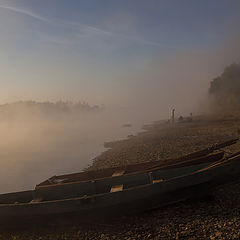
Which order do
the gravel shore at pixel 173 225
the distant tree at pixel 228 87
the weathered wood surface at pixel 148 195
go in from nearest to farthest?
the gravel shore at pixel 173 225, the weathered wood surface at pixel 148 195, the distant tree at pixel 228 87

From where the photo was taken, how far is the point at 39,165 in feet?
103

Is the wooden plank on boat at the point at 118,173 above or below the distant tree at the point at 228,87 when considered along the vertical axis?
below

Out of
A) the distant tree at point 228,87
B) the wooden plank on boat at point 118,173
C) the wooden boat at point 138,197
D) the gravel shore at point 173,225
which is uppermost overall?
the distant tree at point 228,87

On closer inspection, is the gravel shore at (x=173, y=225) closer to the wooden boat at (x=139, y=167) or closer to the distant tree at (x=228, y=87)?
the wooden boat at (x=139, y=167)

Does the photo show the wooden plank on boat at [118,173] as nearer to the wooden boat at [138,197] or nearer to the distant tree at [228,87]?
the wooden boat at [138,197]

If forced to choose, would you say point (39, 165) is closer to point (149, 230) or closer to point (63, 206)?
point (63, 206)

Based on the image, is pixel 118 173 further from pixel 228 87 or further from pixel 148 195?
pixel 228 87

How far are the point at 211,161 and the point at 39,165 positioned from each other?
86.4ft

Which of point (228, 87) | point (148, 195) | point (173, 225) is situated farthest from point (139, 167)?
point (228, 87)

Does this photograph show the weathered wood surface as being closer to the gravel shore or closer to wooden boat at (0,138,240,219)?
wooden boat at (0,138,240,219)

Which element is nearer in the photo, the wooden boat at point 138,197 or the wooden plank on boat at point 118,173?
the wooden boat at point 138,197

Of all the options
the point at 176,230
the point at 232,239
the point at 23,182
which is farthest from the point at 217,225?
the point at 23,182

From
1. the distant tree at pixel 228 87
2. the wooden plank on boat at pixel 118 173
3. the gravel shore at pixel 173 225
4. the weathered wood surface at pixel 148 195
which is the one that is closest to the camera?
the gravel shore at pixel 173 225

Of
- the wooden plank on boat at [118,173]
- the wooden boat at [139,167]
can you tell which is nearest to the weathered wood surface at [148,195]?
the wooden boat at [139,167]
